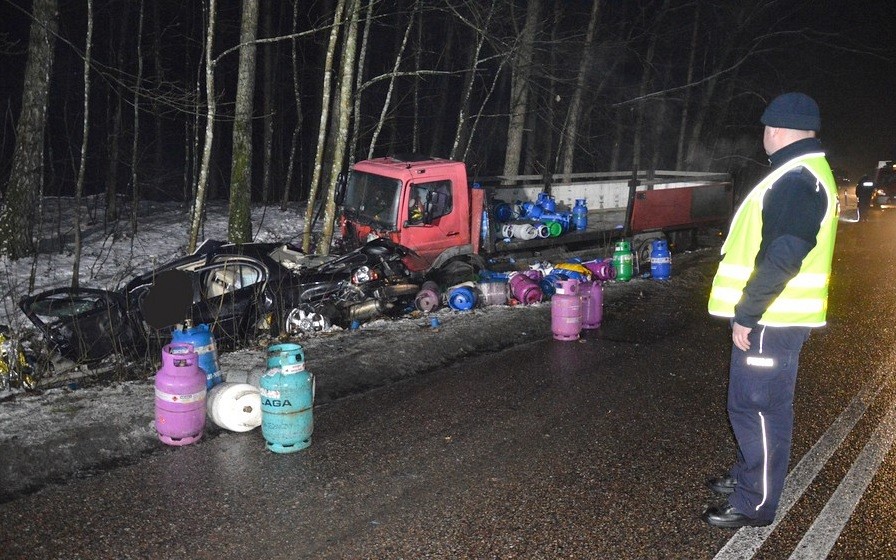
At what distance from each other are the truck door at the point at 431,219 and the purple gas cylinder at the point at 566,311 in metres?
2.74

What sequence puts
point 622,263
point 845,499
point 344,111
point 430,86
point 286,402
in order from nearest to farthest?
1. point 845,499
2. point 286,402
3. point 344,111
4. point 622,263
5. point 430,86

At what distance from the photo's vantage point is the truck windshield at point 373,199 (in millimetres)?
10664

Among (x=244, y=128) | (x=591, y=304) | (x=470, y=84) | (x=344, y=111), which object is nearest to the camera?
(x=591, y=304)

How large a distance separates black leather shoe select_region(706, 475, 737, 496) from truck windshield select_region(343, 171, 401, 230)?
6.61 meters

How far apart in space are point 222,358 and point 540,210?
730 cm

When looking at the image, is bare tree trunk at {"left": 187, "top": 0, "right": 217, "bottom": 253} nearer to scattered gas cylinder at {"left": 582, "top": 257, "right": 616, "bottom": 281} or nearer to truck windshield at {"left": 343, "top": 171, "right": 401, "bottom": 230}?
truck windshield at {"left": 343, "top": 171, "right": 401, "bottom": 230}

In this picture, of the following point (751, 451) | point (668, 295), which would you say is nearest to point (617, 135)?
point (668, 295)

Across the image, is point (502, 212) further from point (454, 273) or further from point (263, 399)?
point (263, 399)

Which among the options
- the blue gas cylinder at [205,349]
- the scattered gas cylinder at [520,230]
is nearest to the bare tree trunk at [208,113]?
the scattered gas cylinder at [520,230]

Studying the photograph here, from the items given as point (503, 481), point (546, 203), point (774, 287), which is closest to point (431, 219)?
point (546, 203)

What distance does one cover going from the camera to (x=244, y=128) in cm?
1320

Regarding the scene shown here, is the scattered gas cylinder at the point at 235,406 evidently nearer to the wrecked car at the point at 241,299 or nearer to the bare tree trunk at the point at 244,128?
the wrecked car at the point at 241,299

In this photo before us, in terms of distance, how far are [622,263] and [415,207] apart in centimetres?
368

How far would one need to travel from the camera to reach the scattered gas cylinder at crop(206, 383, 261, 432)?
560 cm
